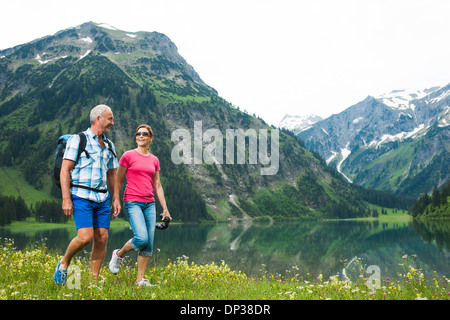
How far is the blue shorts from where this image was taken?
790 cm

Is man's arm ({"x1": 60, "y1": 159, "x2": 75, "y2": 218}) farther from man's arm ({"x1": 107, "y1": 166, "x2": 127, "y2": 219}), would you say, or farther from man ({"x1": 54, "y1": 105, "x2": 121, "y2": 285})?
man's arm ({"x1": 107, "y1": 166, "x2": 127, "y2": 219})

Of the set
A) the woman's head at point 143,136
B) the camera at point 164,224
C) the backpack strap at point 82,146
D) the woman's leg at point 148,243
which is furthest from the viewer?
the woman's head at point 143,136

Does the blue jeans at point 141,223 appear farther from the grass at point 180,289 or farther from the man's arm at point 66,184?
the man's arm at point 66,184

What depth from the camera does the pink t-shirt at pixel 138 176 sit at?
9.14m

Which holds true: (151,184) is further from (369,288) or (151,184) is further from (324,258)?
(324,258)

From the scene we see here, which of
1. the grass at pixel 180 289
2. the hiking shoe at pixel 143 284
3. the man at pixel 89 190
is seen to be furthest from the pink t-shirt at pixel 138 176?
the grass at pixel 180 289

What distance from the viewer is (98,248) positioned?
347 inches

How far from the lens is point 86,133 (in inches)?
331

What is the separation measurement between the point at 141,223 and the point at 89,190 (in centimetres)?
164

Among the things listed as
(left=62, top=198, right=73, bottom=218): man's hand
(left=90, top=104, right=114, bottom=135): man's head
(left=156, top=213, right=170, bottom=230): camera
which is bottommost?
(left=156, top=213, right=170, bottom=230): camera

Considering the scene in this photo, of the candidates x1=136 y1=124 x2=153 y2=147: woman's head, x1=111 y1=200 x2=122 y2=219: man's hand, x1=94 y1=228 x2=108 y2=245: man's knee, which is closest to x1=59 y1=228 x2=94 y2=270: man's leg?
x1=94 y1=228 x2=108 y2=245: man's knee

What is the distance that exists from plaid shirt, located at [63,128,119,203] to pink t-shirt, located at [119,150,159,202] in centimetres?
76

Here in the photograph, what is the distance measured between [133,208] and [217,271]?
12.2 ft

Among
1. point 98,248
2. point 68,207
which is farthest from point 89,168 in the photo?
point 98,248
